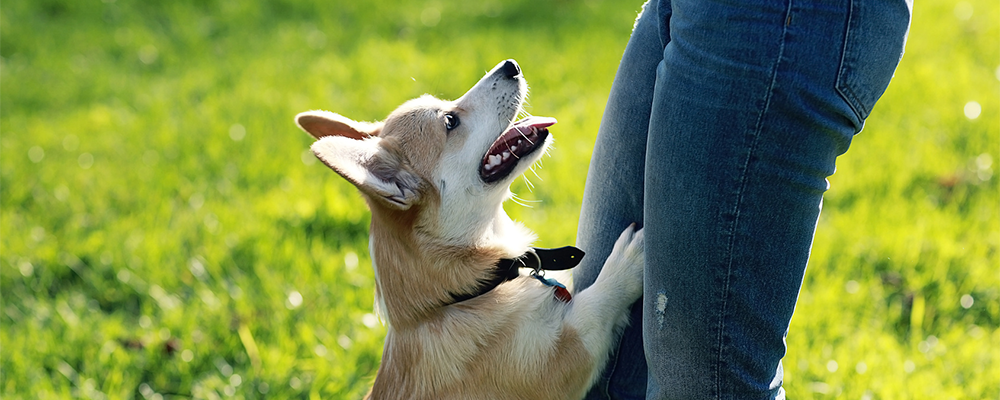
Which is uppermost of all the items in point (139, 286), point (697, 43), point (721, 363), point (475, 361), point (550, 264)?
point (697, 43)

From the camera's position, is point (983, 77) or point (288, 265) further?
point (983, 77)

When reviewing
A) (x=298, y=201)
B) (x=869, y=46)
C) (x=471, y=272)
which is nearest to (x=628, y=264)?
(x=471, y=272)

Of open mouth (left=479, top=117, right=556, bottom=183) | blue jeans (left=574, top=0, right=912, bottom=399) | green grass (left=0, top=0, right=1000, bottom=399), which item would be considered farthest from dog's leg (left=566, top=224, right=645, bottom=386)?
green grass (left=0, top=0, right=1000, bottom=399)

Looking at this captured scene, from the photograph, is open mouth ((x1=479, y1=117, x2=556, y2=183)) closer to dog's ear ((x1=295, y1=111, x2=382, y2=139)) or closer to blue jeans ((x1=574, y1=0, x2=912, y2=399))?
dog's ear ((x1=295, y1=111, x2=382, y2=139))

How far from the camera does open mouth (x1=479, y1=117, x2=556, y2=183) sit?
8.11 ft

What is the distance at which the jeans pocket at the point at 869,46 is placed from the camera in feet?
4.50

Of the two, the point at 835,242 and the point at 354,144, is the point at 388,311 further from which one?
the point at 835,242

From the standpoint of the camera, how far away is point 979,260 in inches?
121

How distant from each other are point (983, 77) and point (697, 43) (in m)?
4.33

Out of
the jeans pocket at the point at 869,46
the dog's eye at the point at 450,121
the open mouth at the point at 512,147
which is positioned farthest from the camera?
the dog's eye at the point at 450,121

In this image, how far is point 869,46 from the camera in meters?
1.39

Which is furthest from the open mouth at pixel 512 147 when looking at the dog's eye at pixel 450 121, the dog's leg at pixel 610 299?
the dog's leg at pixel 610 299

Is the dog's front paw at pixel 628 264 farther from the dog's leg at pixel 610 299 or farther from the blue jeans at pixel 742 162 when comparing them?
the blue jeans at pixel 742 162

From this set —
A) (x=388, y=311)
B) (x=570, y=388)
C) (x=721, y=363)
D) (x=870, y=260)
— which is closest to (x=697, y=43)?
(x=721, y=363)
